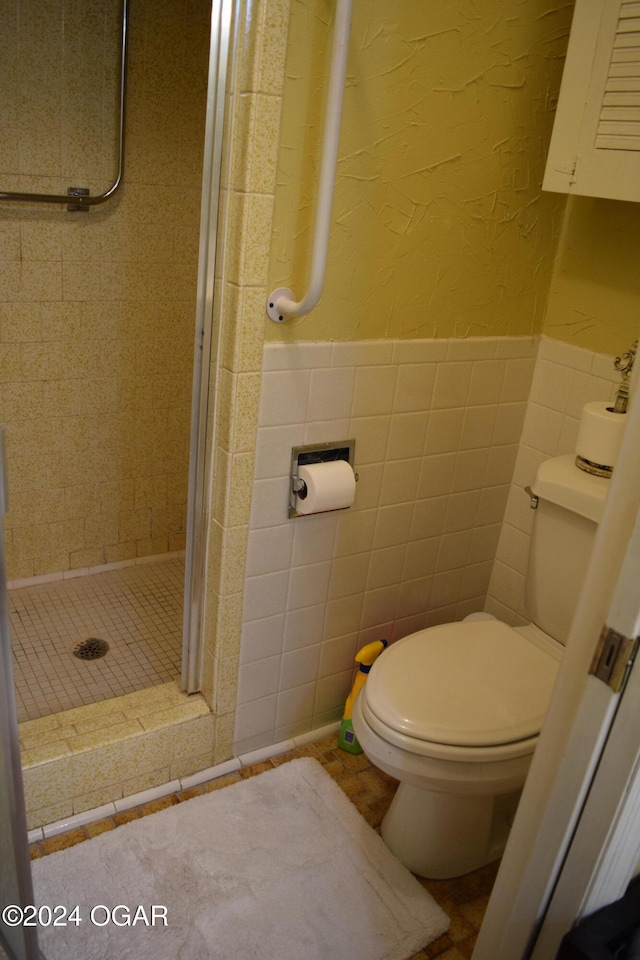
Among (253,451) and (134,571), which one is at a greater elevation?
(253,451)

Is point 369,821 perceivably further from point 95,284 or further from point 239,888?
point 95,284

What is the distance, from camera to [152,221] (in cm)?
231

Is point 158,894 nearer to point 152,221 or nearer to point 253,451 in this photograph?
point 253,451

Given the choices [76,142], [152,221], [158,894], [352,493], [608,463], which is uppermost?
[76,142]

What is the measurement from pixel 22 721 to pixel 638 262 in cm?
176

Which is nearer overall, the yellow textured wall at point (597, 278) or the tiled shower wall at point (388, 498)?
the tiled shower wall at point (388, 498)

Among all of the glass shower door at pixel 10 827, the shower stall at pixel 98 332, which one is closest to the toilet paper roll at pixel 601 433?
the shower stall at pixel 98 332

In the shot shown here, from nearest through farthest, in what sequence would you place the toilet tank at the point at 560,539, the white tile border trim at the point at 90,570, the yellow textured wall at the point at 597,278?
the toilet tank at the point at 560,539 < the yellow textured wall at the point at 597,278 < the white tile border trim at the point at 90,570

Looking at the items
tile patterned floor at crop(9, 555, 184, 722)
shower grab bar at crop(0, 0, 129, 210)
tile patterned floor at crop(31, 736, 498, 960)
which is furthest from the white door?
shower grab bar at crop(0, 0, 129, 210)

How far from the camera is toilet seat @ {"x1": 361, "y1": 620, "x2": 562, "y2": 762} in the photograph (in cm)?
148

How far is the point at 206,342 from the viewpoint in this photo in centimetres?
159

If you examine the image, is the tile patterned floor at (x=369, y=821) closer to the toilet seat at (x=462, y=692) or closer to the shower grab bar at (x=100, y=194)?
the toilet seat at (x=462, y=692)

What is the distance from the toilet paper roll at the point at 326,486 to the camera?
1668mm

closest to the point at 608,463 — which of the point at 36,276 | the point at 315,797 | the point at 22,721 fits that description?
the point at 315,797
